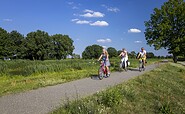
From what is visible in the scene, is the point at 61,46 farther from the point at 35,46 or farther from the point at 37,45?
the point at 35,46

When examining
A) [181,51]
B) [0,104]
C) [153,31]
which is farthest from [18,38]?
[0,104]

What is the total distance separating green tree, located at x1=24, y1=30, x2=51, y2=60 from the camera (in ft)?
272

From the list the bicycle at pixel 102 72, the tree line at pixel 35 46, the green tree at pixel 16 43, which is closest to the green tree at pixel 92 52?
the tree line at pixel 35 46

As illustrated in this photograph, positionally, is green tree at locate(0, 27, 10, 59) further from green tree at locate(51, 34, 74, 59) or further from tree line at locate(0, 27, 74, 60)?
green tree at locate(51, 34, 74, 59)

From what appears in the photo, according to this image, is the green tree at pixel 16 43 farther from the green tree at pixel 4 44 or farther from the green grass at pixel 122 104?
the green grass at pixel 122 104

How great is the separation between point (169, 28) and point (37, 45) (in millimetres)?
53852

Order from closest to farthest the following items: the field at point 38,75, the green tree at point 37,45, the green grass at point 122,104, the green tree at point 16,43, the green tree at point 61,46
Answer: the green grass at point 122,104, the field at point 38,75, the green tree at point 16,43, the green tree at point 37,45, the green tree at point 61,46

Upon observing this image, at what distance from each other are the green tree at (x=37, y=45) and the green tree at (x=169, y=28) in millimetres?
45972

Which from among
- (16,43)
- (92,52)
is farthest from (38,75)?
(92,52)

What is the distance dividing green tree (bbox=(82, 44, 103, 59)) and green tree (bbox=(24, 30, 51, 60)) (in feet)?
132

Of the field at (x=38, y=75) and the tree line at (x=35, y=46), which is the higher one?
the tree line at (x=35, y=46)

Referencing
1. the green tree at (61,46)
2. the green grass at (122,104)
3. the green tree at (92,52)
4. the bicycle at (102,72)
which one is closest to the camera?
the green grass at (122,104)

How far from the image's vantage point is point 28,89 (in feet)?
33.0

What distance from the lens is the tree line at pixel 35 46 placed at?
7806 cm
